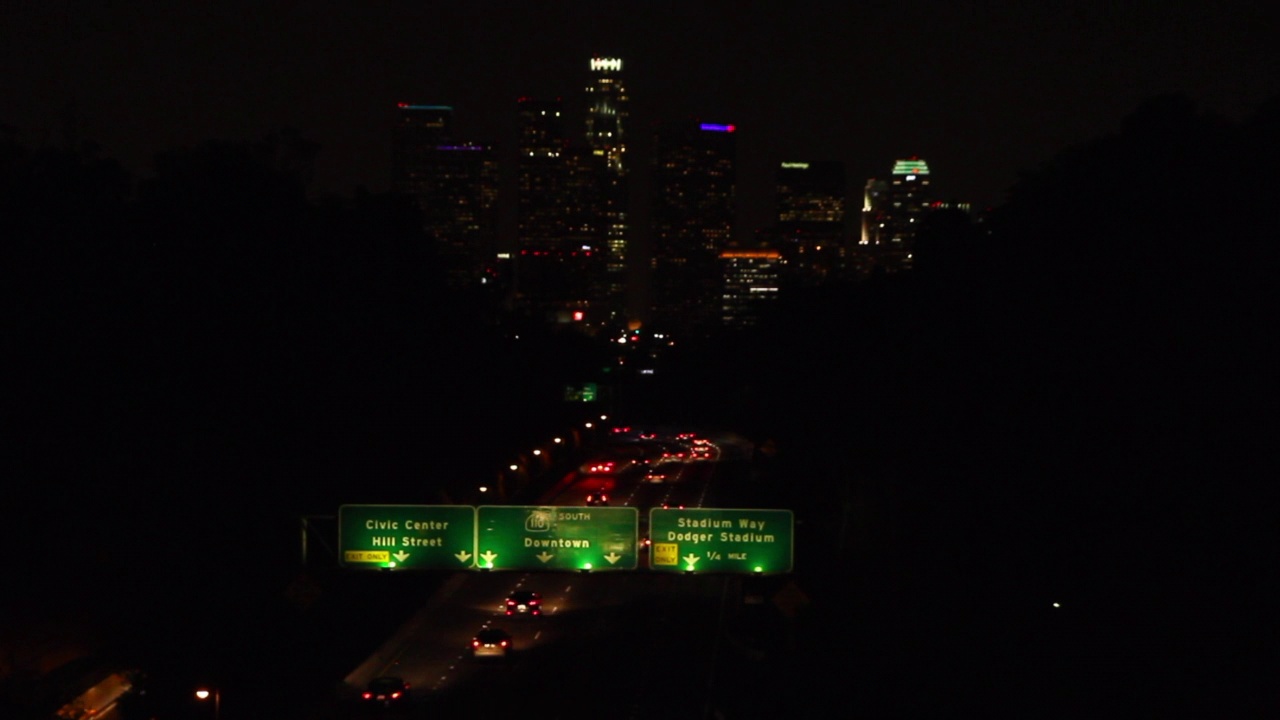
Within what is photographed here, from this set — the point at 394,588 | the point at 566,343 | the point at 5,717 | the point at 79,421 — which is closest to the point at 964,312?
the point at 394,588

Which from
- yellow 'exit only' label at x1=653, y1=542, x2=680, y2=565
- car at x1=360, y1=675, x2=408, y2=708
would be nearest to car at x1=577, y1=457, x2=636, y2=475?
car at x1=360, y1=675, x2=408, y2=708

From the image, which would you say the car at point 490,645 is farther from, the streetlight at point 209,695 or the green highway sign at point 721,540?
the green highway sign at point 721,540

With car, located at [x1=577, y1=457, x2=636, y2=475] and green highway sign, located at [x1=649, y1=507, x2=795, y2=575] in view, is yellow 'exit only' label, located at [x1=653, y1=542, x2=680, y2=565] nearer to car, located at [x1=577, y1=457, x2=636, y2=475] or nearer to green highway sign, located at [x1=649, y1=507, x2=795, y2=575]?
green highway sign, located at [x1=649, y1=507, x2=795, y2=575]

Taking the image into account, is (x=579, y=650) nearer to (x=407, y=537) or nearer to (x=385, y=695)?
(x=385, y=695)

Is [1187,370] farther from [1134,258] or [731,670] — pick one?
[731,670]

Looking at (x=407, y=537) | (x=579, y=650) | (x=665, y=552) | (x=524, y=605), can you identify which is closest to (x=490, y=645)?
(x=579, y=650)

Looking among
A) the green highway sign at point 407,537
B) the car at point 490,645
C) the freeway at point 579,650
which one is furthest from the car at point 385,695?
the car at point 490,645
